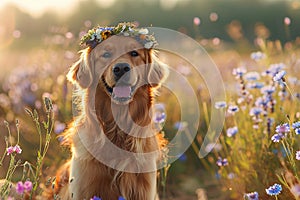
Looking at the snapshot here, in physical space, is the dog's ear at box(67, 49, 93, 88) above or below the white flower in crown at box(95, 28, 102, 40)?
below

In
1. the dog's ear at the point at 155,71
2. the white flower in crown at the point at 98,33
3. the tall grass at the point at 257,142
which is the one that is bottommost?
the tall grass at the point at 257,142

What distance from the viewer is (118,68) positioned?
134 inches

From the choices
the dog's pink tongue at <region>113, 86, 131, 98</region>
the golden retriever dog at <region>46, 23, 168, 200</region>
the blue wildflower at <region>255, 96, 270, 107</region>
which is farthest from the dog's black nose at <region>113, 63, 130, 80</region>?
the blue wildflower at <region>255, 96, 270, 107</region>

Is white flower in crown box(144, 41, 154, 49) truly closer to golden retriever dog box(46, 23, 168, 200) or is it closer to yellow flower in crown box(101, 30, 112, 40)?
golden retriever dog box(46, 23, 168, 200)

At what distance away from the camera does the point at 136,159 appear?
139 inches

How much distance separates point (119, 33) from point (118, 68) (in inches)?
12.9

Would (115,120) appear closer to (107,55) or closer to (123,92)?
(123,92)

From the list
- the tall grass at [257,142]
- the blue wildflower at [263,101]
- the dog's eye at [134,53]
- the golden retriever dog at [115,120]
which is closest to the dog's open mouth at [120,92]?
the golden retriever dog at [115,120]

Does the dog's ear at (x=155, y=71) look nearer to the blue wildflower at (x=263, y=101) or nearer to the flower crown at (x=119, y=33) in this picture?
the flower crown at (x=119, y=33)

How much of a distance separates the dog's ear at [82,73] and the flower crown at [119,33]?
0.12 m

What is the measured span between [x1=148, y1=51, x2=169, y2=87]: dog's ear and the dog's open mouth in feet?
0.77

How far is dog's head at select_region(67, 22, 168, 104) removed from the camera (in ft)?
11.3

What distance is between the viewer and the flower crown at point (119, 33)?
11.6 ft

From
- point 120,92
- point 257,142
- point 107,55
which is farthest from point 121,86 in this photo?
point 257,142
